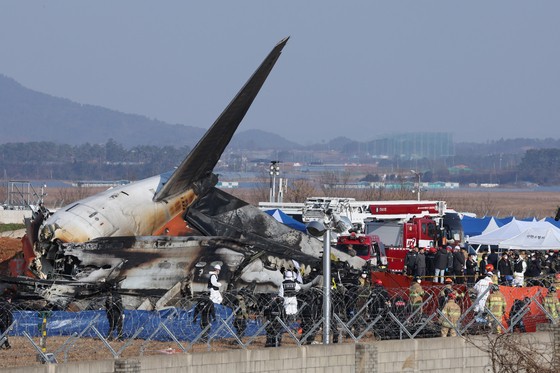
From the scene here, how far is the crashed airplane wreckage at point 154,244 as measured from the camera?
29.9 meters

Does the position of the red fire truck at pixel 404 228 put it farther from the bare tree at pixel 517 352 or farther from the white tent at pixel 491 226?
the bare tree at pixel 517 352

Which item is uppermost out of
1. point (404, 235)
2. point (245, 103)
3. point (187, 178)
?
point (245, 103)

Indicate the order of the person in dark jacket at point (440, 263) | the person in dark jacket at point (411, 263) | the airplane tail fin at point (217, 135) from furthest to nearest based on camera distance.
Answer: the person in dark jacket at point (411, 263) → the person in dark jacket at point (440, 263) → the airplane tail fin at point (217, 135)

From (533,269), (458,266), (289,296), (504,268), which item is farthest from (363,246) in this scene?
(289,296)

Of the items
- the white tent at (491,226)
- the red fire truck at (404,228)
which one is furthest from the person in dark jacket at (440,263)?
the white tent at (491,226)

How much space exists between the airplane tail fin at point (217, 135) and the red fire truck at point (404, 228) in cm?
1396

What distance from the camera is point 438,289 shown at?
27.4 metres

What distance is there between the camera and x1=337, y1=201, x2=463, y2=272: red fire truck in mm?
51609

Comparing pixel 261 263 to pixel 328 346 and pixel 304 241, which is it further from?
pixel 328 346

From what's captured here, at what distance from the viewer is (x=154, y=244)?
31.1m

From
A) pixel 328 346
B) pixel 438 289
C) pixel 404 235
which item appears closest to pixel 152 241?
pixel 438 289

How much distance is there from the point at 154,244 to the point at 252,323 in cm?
815

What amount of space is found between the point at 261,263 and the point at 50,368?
14932mm

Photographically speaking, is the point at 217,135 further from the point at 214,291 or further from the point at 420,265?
the point at 214,291
